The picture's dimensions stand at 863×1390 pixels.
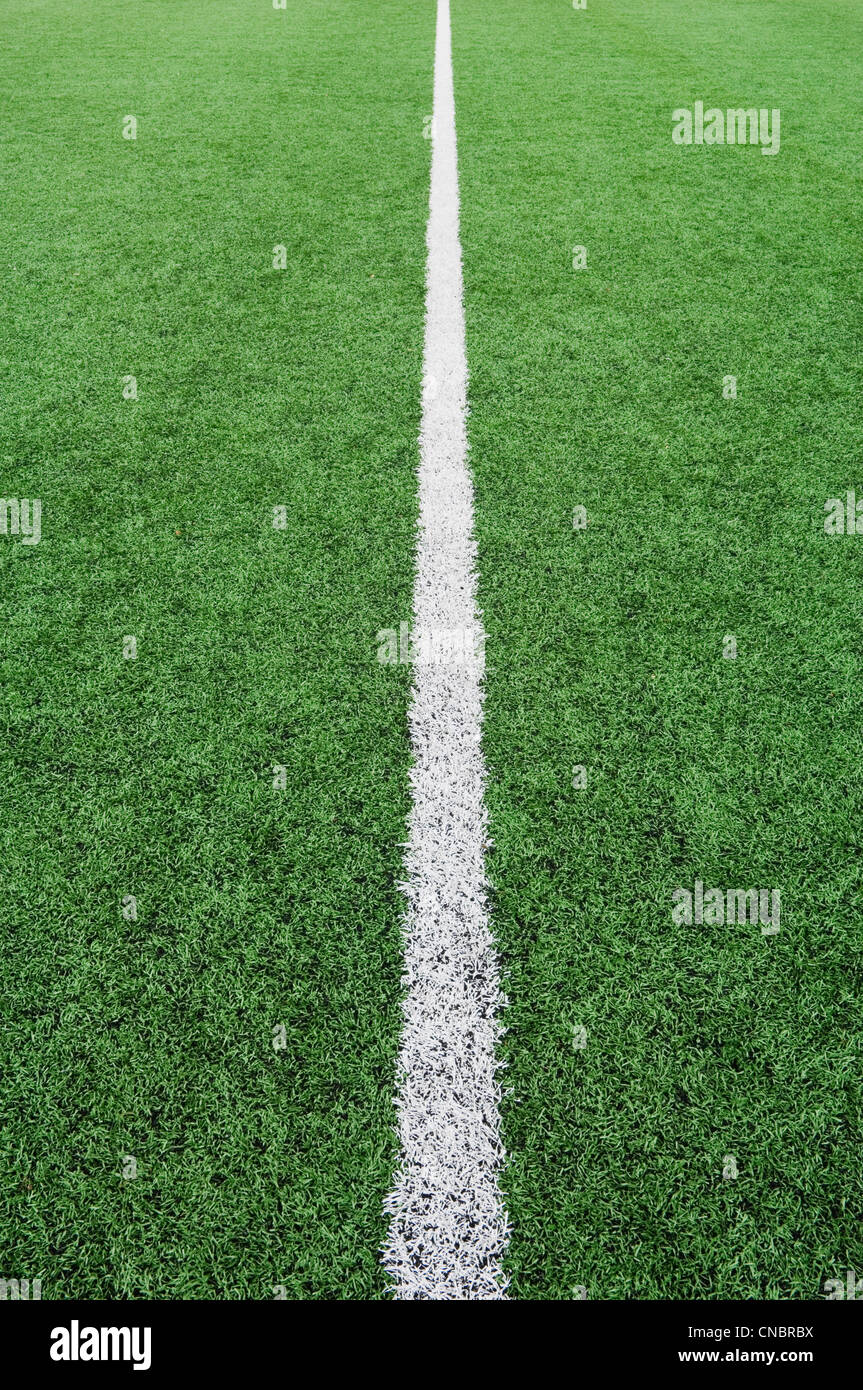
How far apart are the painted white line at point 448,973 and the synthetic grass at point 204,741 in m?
0.06

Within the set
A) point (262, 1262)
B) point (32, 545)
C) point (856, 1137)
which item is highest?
point (32, 545)

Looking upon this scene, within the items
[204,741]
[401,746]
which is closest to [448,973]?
[401,746]

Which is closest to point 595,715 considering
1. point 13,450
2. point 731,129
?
point 13,450

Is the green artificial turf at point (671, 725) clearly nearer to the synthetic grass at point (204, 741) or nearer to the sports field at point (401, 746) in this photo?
the sports field at point (401, 746)

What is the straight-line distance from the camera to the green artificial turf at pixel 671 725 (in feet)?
4.75

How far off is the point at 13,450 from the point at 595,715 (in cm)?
245

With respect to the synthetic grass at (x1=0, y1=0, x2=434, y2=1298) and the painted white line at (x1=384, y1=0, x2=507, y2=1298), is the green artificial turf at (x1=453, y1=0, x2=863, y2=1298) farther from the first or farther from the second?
the synthetic grass at (x1=0, y1=0, x2=434, y2=1298)

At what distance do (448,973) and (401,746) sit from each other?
0.63 metres

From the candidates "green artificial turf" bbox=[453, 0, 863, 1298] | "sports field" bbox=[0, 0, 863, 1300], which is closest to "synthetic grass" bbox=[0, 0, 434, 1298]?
"sports field" bbox=[0, 0, 863, 1300]

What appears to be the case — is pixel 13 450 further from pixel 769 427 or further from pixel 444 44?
pixel 444 44

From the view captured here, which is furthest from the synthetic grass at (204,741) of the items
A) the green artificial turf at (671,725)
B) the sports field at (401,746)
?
the green artificial turf at (671,725)

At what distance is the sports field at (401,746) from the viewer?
145cm

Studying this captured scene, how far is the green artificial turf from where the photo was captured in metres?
1.45
